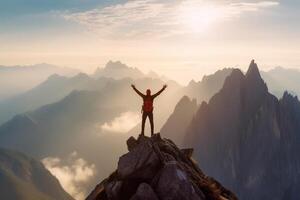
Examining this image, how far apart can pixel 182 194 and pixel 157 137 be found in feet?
28.1

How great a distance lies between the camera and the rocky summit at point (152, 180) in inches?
1304

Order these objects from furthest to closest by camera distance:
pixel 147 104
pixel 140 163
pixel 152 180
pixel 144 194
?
pixel 147 104 < pixel 140 163 < pixel 152 180 < pixel 144 194

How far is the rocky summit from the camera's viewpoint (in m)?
33.1

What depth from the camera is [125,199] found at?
3431cm

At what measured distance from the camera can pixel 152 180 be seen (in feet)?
114

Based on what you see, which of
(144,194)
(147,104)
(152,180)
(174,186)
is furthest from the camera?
(147,104)

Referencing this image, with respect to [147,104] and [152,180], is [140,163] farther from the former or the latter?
[147,104]

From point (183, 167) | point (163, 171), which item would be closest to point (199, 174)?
point (183, 167)

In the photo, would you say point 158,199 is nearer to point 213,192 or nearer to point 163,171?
point 163,171

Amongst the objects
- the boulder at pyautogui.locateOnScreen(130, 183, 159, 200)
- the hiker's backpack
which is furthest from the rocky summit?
the hiker's backpack

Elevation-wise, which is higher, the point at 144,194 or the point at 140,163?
the point at 140,163

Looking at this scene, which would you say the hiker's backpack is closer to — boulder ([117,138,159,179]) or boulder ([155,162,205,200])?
boulder ([117,138,159,179])

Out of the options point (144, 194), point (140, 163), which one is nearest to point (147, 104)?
point (140, 163)

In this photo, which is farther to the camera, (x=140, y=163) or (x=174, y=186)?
(x=140, y=163)
